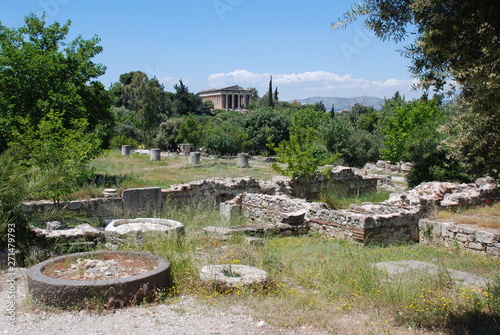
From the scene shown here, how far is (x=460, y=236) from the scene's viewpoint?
1098 cm

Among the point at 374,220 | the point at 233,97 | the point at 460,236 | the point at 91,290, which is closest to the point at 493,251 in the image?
the point at 460,236

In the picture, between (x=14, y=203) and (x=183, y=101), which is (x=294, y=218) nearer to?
(x=14, y=203)

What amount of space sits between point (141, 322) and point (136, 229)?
4187 millimetres

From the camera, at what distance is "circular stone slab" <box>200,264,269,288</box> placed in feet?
19.8

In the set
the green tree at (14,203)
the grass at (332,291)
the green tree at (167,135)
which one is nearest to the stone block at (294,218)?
the grass at (332,291)

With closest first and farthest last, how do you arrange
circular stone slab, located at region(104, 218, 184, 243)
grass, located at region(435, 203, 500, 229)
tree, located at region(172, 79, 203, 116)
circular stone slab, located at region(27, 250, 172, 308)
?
1. circular stone slab, located at region(27, 250, 172, 308)
2. circular stone slab, located at region(104, 218, 184, 243)
3. grass, located at region(435, 203, 500, 229)
4. tree, located at region(172, 79, 203, 116)

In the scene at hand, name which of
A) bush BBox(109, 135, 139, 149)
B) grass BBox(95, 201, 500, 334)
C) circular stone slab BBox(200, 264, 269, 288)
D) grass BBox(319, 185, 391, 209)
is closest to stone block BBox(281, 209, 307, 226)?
grass BBox(95, 201, 500, 334)

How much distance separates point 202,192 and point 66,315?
35.6ft

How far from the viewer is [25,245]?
7535 mm

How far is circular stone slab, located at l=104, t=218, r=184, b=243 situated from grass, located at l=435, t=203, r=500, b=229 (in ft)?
25.7

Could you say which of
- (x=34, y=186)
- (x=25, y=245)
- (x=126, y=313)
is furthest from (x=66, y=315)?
(x=34, y=186)

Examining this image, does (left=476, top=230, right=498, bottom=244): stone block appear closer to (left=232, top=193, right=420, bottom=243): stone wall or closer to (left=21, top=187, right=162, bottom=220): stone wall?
(left=232, top=193, right=420, bottom=243): stone wall

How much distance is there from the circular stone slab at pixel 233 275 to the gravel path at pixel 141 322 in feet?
2.13

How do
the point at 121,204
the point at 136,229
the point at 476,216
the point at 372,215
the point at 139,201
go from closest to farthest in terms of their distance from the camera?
1. the point at 136,229
2. the point at 372,215
3. the point at 476,216
4. the point at 121,204
5. the point at 139,201
